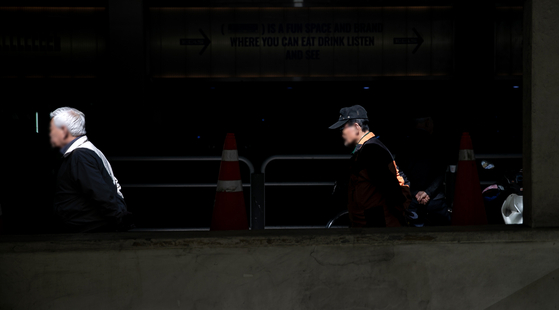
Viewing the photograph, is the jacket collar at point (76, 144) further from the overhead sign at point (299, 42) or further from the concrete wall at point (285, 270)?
the overhead sign at point (299, 42)

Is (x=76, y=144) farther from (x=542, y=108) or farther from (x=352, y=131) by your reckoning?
(x=542, y=108)

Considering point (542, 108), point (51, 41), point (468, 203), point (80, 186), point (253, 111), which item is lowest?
point (468, 203)

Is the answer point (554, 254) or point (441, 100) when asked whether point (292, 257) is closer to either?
point (554, 254)

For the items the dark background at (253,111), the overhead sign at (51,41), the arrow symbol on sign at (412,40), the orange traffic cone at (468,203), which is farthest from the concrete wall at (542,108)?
the overhead sign at (51,41)

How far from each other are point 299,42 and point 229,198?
6.34m

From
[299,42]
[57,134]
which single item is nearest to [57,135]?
[57,134]

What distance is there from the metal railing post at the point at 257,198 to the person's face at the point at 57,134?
2029mm

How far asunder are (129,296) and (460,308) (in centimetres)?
164

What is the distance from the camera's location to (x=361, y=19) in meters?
8.78

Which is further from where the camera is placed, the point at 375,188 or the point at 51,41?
the point at 51,41

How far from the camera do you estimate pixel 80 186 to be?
2807 mm

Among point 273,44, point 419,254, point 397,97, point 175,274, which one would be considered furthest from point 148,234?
point 397,97

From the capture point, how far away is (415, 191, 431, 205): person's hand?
4.17 metres

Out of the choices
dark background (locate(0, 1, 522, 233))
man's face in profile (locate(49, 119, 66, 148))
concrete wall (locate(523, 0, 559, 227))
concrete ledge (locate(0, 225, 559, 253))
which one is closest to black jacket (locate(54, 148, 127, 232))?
man's face in profile (locate(49, 119, 66, 148))
